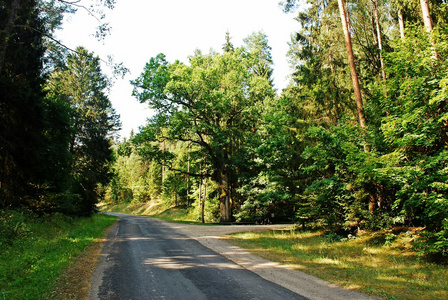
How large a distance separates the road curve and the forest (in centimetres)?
438

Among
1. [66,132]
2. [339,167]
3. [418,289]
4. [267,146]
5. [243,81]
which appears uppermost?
[243,81]

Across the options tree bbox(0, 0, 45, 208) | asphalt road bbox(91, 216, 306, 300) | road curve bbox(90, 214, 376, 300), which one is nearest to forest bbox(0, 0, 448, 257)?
tree bbox(0, 0, 45, 208)

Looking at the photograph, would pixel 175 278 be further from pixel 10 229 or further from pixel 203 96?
pixel 203 96

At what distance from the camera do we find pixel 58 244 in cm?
1067

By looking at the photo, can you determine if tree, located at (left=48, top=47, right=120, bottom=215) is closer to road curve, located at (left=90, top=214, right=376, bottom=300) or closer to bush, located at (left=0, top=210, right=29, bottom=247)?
bush, located at (left=0, top=210, right=29, bottom=247)

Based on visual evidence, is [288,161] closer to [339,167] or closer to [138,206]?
[339,167]

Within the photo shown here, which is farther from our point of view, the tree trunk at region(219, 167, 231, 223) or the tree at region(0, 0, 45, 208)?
the tree trunk at region(219, 167, 231, 223)

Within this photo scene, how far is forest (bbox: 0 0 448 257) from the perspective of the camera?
887cm

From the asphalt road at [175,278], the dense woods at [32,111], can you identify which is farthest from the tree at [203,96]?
the asphalt road at [175,278]

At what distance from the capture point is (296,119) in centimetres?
1822

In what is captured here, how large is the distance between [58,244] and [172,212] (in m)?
33.8

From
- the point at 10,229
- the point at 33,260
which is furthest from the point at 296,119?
the point at 10,229

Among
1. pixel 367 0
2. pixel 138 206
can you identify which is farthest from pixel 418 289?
pixel 138 206

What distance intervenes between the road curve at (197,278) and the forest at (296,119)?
438cm
